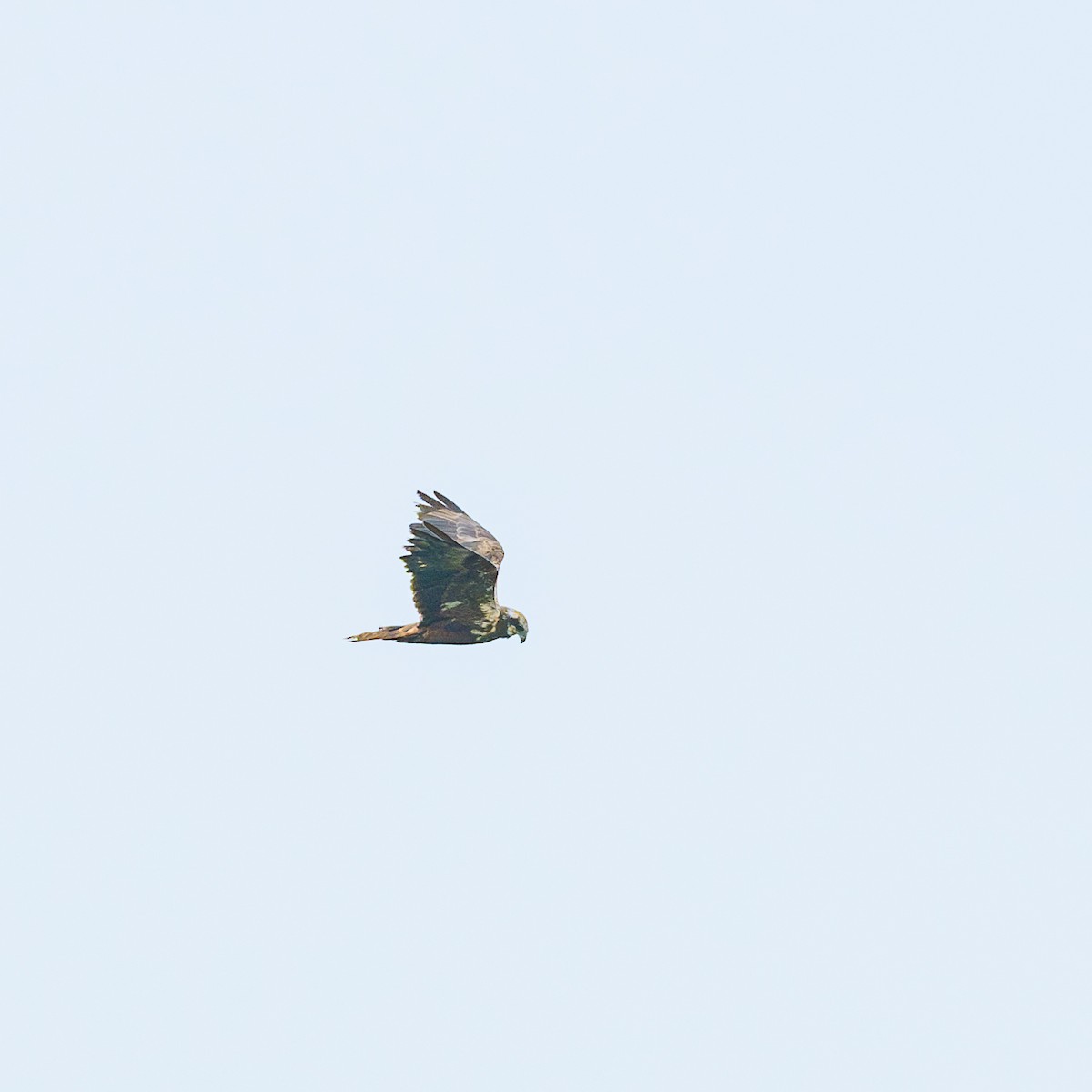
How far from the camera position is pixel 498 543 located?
29234 millimetres

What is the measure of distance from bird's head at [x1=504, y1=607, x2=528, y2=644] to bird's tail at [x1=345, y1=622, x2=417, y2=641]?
129 centimetres

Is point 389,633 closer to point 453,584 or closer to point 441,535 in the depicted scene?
point 453,584

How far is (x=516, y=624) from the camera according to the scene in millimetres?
28562

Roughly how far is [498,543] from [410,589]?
197 centimetres

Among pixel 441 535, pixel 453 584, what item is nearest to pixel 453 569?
pixel 453 584

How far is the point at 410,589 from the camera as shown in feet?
91.1

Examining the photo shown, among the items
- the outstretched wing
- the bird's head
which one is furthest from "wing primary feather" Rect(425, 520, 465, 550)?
the bird's head

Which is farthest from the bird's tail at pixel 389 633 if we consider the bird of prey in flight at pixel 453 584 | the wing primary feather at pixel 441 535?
the wing primary feather at pixel 441 535

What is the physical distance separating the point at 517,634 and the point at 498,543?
1.40 metres

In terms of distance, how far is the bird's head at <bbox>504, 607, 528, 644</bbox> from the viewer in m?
28.5

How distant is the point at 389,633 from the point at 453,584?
4.85 ft

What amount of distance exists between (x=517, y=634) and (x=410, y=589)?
181 centimetres

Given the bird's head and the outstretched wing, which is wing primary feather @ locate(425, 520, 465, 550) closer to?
the outstretched wing

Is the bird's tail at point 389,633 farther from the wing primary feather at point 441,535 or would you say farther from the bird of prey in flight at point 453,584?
the wing primary feather at point 441,535
